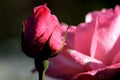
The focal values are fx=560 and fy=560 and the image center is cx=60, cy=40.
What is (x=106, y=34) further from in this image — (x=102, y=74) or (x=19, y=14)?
(x=19, y=14)

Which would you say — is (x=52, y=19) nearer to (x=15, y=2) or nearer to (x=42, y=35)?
(x=42, y=35)

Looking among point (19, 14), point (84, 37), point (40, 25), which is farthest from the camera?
point (19, 14)

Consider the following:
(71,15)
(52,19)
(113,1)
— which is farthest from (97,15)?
(71,15)

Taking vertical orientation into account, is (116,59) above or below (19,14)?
above

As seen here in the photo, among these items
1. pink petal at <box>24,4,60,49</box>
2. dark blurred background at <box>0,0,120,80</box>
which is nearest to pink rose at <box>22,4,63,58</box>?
pink petal at <box>24,4,60,49</box>

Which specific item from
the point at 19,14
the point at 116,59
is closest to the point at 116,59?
the point at 116,59

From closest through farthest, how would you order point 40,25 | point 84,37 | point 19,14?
1. point 40,25
2. point 84,37
3. point 19,14

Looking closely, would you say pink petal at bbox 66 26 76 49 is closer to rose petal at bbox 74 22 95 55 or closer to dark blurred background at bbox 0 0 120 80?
rose petal at bbox 74 22 95 55

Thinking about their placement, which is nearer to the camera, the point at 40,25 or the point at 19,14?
the point at 40,25
